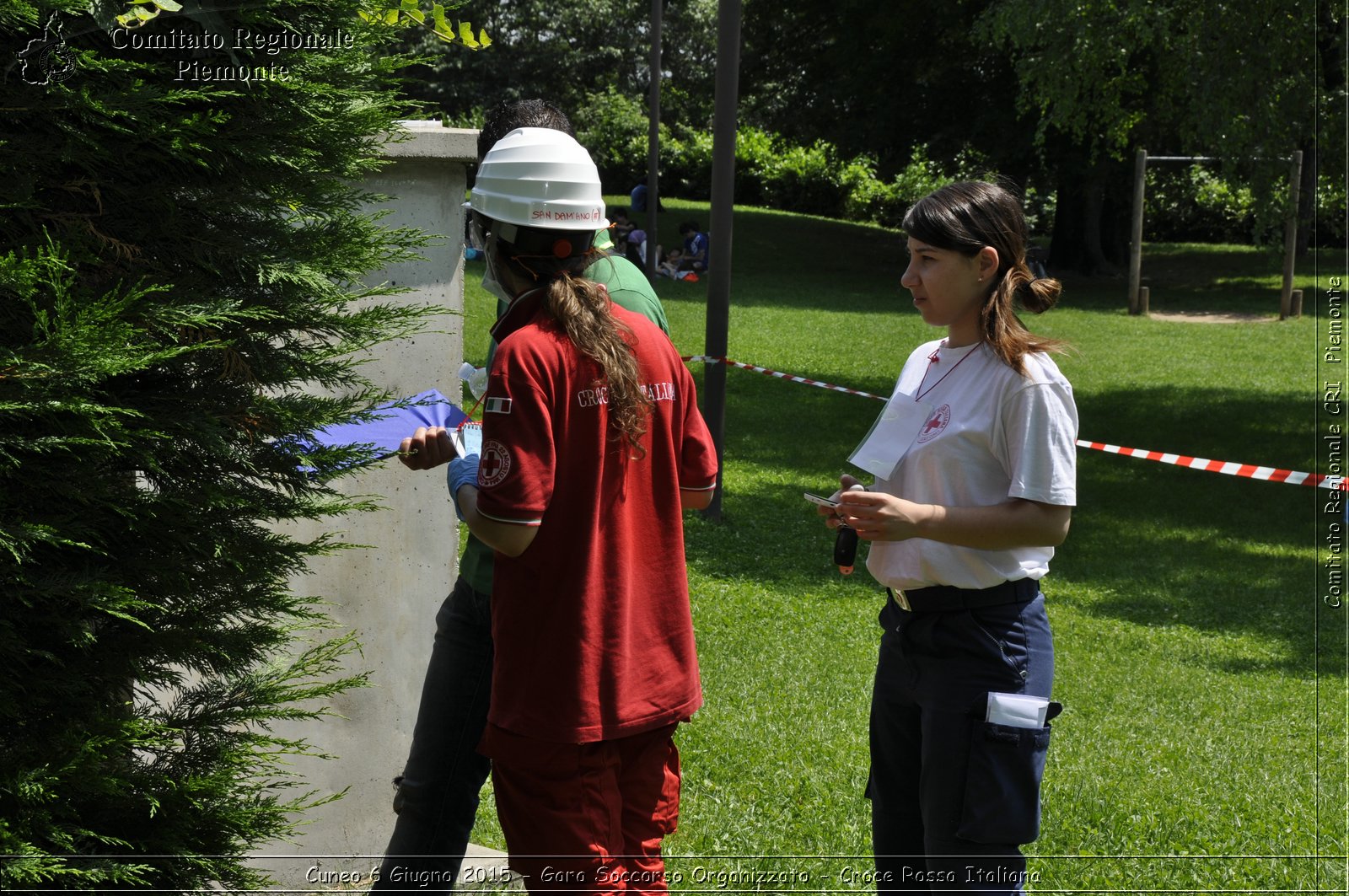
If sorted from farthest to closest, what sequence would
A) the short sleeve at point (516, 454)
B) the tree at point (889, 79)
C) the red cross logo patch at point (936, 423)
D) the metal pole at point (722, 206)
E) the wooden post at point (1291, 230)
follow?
the tree at point (889, 79) → the wooden post at point (1291, 230) → the metal pole at point (722, 206) → the red cross logo patch at point (936, 423) → the short sleeve at point (516, 454)

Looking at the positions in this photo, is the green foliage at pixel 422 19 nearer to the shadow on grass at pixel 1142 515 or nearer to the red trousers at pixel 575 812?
the red trousers at pixel 575 812

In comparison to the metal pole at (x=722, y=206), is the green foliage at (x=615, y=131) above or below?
above

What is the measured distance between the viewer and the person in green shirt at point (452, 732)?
9.67 ft

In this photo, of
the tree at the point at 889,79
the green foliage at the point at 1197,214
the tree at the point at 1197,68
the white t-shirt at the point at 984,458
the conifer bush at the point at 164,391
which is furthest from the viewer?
the green foliage at the point at 1197,214

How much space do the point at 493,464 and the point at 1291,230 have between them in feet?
60.3

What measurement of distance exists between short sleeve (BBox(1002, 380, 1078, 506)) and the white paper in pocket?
16.1 inches

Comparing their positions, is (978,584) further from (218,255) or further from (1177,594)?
(1177,594)

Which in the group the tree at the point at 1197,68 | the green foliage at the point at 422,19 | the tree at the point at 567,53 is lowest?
the green foliage at the point at 422,19

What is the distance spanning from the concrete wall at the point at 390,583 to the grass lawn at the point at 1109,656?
545 mm

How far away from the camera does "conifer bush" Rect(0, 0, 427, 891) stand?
80.0 inches

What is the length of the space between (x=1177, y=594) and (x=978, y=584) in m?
6.66

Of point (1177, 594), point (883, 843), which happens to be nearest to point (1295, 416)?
point (1177, 594)

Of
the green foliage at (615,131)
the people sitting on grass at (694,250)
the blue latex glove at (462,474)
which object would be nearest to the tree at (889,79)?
the people sitting on grass at (694,250)

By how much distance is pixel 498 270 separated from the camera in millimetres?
2604
